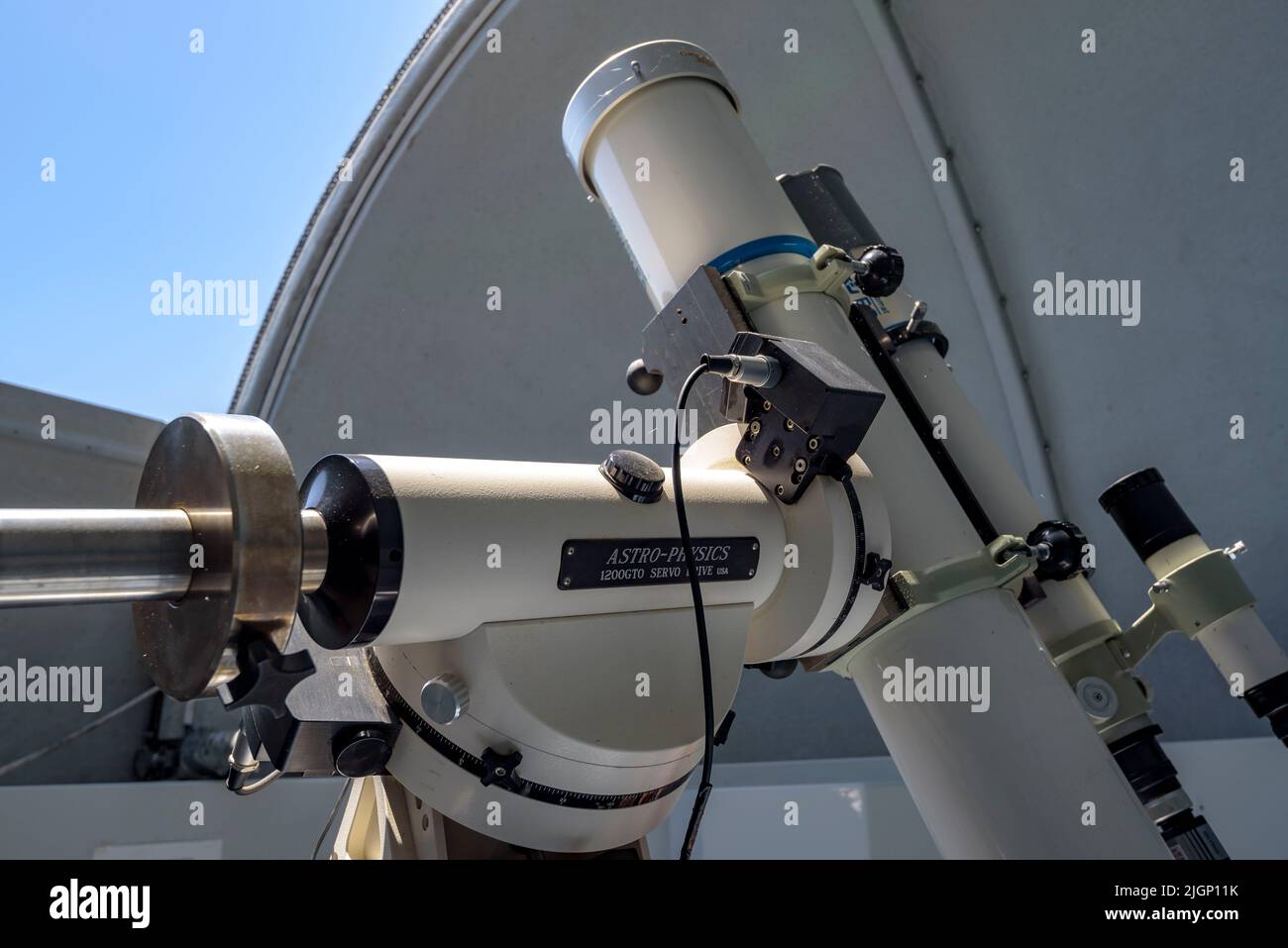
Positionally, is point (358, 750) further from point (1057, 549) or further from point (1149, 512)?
point (1149, 512)

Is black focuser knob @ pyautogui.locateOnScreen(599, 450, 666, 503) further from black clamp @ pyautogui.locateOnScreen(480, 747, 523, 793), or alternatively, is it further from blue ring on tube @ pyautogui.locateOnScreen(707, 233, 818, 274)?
blue ring on tube @ pyautogui.locateOnScreen(707, 233, 818, 274)

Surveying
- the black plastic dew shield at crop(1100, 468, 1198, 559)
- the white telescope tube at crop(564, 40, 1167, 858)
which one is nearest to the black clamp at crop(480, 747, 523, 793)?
the white telescope tube at crop(564, 40, 1167, 858)

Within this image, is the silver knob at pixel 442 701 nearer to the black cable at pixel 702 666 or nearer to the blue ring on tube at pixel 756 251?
the black cable at pixel 702 666

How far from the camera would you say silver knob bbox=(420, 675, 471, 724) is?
754 mm

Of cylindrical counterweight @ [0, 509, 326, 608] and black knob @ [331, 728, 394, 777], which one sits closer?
cylindrical counterweight @ [0, 509, 326, 608]

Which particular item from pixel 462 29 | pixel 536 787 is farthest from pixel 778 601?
pixel 462 29

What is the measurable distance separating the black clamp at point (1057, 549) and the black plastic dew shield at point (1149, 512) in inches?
11.6

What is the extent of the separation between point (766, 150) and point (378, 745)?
3835 millimetres

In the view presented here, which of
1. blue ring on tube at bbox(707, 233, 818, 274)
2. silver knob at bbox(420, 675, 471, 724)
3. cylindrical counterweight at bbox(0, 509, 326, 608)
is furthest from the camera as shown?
blue ring on tube at bbox(707, 233, 818, 274)

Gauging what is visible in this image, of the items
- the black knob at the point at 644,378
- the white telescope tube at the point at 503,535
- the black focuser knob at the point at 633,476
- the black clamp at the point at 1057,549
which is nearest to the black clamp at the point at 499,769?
the white telescope tube at the point at 503,535

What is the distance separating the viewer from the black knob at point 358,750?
0.77 meters

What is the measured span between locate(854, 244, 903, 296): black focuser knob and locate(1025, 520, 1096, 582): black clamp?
44cm

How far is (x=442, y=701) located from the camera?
0.76m
